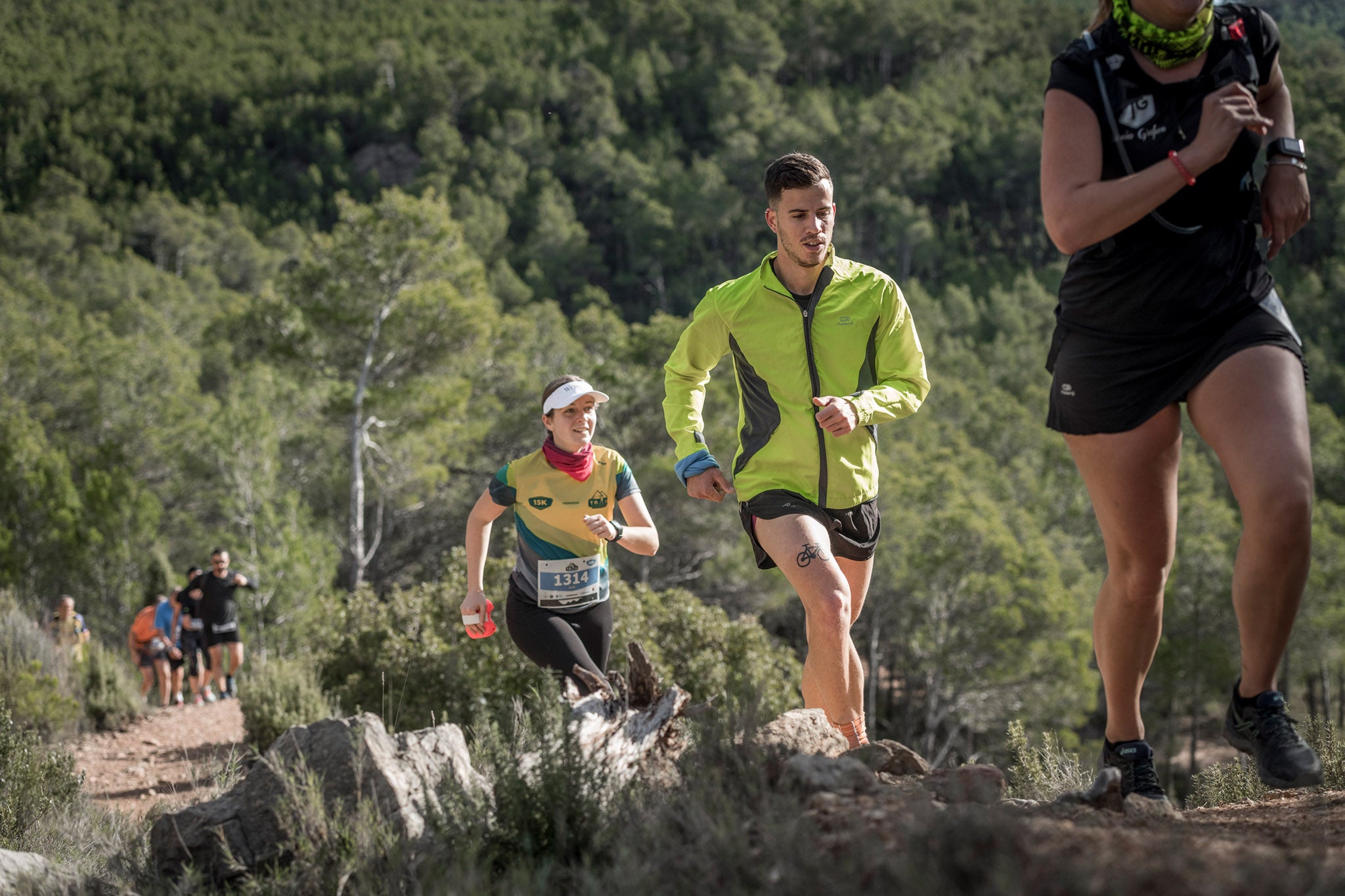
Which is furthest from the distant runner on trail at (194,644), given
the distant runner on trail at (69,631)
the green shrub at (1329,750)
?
the green shrub at (1329,750)

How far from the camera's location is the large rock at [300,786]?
2.73 meters

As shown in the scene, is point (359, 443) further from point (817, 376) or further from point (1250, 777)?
point (1250, 777)

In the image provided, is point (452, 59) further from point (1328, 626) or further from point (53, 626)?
point (53, 626)

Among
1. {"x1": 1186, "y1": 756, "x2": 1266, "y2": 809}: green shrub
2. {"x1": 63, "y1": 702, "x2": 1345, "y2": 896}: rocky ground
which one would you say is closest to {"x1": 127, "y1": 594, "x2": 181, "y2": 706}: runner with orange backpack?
{"x1": 1186, "y1": 756, "x2": 1266, "y2": 809}: green shrub

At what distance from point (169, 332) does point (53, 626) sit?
1219 inches

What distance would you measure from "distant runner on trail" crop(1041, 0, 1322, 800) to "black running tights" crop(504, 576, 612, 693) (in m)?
2.24

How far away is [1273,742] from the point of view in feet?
7.49

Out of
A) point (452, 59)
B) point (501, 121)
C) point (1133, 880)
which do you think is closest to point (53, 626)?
point (1133, 880)

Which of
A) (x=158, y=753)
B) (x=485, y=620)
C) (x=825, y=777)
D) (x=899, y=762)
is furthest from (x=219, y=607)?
(x=825, y=777)

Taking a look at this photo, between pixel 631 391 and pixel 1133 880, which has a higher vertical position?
pixel 631 391

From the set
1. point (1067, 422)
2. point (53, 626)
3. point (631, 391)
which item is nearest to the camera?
point (1067, 422)

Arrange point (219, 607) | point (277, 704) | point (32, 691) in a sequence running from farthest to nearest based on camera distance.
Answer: point (219, 607)
point (277, 704)
point (32, 691)

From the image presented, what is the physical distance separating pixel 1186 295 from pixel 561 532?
8.92ft

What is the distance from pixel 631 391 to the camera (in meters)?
25.1
